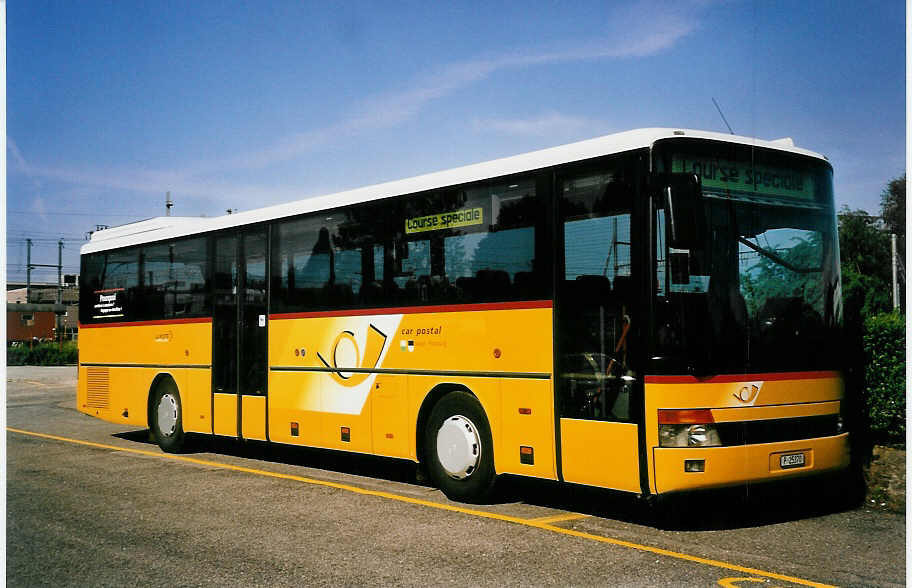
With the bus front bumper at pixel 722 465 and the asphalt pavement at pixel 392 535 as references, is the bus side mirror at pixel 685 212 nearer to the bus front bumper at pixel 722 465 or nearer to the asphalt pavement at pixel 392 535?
the bus front bumper at pixel 722 465

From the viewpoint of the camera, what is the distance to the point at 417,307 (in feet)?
33.6

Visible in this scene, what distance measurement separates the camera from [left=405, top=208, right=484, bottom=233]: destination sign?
9.66 meters

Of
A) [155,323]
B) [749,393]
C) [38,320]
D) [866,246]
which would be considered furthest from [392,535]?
[38,320]

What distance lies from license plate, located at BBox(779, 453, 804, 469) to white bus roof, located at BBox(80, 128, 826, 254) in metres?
2.74

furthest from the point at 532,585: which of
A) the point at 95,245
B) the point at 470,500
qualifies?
the point at 95,245

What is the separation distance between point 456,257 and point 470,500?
249 cm

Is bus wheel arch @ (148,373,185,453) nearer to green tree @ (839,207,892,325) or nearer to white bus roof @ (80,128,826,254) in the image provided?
white bus roof @ (80,128,826,254)

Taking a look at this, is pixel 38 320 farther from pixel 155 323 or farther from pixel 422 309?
pixel 422 309

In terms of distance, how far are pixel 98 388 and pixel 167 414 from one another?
2451 mm

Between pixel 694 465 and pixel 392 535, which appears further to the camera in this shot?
pixel 392 535

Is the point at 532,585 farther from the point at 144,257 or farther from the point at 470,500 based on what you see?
the point at 144,257

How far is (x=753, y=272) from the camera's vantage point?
8.06 metres

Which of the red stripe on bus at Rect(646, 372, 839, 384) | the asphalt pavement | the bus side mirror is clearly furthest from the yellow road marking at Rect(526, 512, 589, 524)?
the bus side mirror

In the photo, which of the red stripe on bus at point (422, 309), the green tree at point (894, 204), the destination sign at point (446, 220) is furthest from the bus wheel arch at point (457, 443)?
the green tree at point (894, 204)
